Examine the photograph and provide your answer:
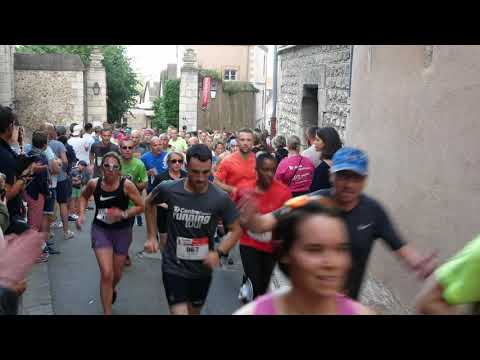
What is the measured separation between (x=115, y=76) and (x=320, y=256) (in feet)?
111

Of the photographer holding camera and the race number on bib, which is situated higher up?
the photographer holding camera

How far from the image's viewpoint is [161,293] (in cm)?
696

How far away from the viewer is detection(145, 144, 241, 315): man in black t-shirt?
4652 millimetres

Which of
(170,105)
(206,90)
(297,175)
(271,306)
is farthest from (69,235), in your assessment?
(170,105)

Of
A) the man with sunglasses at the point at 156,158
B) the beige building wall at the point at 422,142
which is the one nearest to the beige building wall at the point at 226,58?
the man with sunglasses at the point at 156,158

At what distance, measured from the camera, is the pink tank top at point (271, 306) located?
227 centimetres

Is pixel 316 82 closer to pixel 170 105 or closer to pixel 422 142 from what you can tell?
pixel 422 142

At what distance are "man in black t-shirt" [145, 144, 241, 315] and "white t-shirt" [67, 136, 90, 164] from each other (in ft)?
24.0

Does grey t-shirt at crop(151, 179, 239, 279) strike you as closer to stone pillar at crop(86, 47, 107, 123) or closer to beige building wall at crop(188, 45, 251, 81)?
stone pillar at crop(86, 47, 107, 123)

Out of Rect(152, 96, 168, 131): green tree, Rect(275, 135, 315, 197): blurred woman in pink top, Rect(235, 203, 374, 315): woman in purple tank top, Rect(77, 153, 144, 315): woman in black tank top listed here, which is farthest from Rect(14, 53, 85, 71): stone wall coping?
Rect(235, 203, 374, 315): woman in purple tank top

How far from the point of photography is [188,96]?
29.8 m

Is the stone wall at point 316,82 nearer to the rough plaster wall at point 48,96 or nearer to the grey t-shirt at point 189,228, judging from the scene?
the grey t-shirt at point 189,228

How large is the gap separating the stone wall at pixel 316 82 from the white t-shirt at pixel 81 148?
4.47 m

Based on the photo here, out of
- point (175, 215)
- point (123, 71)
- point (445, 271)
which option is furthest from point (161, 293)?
point (123, 71)
